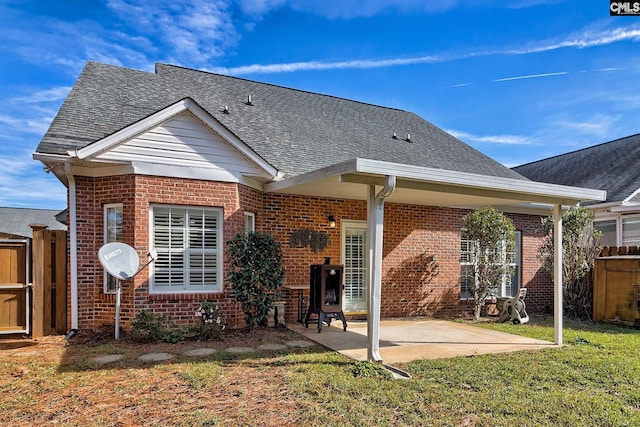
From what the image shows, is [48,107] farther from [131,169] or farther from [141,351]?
[141,351]

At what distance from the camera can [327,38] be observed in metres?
11.6

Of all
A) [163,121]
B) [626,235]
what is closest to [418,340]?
[163,121]

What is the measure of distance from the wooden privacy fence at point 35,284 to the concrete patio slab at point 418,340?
4.24 m

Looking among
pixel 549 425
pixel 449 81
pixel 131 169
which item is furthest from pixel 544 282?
pixel 131 169

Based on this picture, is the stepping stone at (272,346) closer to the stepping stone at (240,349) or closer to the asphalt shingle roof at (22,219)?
the stepping stone at (240,349)

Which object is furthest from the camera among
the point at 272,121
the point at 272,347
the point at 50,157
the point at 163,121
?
the point at 272,121

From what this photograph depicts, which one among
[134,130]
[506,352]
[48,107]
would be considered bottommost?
[506,352]

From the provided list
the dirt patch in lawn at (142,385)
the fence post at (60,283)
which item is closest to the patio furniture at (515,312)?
the dirt patch in lawn at (142,385)

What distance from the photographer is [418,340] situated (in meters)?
7.53

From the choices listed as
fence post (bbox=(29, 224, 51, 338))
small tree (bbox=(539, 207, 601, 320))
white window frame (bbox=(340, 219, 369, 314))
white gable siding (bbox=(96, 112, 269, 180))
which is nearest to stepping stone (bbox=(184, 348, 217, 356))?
fence post (bbox=(29, 224, 51, 338))

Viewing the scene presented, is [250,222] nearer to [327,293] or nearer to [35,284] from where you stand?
[327,293]

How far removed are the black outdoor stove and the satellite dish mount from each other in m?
3.03

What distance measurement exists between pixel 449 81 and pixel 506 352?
361 inches

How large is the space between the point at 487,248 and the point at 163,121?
7.77 meters
